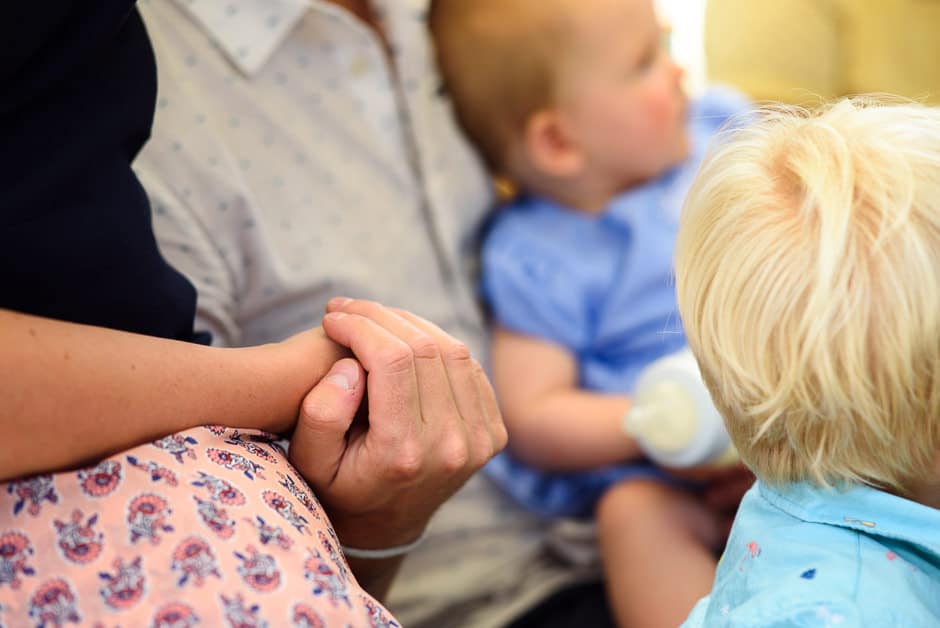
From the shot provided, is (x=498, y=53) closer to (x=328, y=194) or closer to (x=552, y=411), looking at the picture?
(x=328, y=194)

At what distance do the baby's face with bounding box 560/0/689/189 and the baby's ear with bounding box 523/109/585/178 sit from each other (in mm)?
16

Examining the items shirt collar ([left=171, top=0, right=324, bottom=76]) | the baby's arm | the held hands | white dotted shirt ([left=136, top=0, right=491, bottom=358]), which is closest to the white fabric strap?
the held hands

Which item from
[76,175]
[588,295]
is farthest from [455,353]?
[588,295]

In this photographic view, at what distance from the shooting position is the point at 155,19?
0.95 meters

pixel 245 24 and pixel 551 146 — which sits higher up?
pixel 245 24

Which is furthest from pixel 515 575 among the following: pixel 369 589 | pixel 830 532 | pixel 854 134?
pixel 854 134

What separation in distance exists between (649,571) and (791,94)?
35.1 inches

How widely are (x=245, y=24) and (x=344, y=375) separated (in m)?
0.47

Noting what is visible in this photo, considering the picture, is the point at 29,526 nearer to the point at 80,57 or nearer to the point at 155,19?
the point at 80,57

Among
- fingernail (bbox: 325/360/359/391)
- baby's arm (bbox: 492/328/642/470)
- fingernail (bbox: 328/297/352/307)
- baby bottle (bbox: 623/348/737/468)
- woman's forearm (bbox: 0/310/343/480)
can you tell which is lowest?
baby's arm (bbox: 492/328/642/470)

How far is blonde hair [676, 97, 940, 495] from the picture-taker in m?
0.59

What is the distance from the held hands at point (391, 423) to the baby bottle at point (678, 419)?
213mm

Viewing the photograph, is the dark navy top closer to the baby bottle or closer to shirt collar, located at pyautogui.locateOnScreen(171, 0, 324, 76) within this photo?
shirt collar, located at pyautogui.locateOnScreen(171, 0, 324, 76)

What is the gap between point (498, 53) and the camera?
1.29 meters
